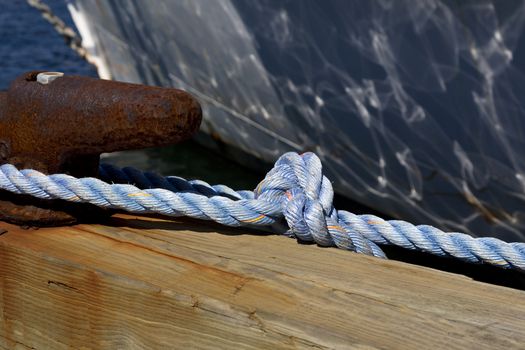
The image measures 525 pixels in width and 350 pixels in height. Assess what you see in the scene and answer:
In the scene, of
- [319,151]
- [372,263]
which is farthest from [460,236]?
[319,151]

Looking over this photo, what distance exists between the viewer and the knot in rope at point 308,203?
1667 millimetres

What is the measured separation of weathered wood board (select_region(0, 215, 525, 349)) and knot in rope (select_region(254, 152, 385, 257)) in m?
0.04

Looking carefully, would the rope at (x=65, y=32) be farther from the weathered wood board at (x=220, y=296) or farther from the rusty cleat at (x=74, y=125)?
the weathered wood board at (x=220, y=296)

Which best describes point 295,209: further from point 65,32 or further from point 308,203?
point 65,32

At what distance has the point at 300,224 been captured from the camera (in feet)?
5.47

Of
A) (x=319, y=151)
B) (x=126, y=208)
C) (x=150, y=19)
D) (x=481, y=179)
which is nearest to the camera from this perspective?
(x=126, y=208)

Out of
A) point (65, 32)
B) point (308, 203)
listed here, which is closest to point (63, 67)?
point (65, 32)

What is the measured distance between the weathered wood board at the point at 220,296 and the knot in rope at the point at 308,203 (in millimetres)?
40

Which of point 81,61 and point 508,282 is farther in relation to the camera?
point 81,61

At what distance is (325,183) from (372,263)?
27 cm

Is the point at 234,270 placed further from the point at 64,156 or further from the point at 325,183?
the point at 64,156

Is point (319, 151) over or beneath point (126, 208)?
beneath

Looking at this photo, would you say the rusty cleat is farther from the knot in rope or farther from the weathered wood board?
the knot in rope

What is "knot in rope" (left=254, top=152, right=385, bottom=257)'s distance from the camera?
167 centimetres
